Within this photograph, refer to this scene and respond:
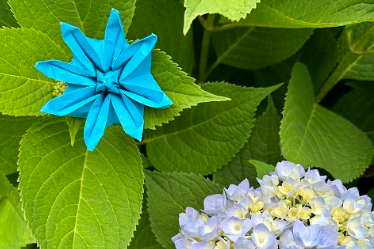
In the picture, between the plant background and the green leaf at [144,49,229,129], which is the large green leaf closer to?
the plant background

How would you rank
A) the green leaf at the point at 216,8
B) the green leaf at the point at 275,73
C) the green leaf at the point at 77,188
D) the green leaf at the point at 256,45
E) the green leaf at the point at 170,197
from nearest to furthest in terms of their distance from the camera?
1. the green leaf at the point at 216,8
2. the green leaf at the point at 77,188
3. the green leaf at the point at 170,197
4. the green leaf at the point at 256,45
5. the green leaf at the point at 275,73

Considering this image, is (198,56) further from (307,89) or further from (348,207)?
(348,207)

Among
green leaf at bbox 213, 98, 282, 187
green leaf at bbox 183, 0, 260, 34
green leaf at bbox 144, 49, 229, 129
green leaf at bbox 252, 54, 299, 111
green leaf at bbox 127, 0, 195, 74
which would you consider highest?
green leaf at bbox 127, 0, 195, 74

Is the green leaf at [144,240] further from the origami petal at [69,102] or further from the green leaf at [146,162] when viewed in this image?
the origami petal at [69,102]

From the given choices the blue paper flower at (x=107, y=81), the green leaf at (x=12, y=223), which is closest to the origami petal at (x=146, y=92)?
the blue paper flower at (x=107, y=81)

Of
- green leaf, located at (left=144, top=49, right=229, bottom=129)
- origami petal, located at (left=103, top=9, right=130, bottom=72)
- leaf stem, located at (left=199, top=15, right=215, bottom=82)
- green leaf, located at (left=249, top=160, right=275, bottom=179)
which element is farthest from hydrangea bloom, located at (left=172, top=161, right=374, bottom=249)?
leaf stem, located at (left=199, top=15, right=215, bottom=82)
